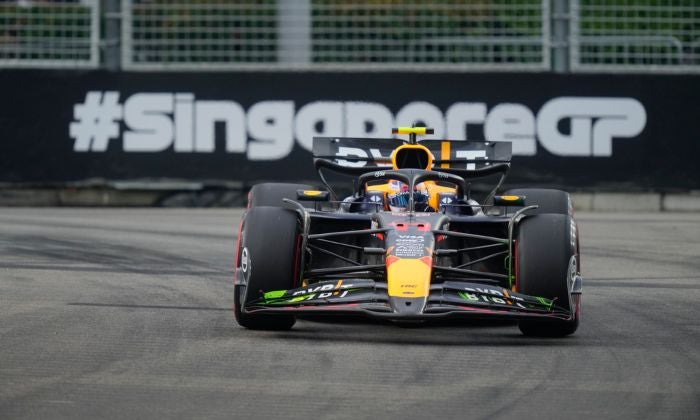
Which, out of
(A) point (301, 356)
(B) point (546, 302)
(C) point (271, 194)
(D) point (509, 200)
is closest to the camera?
(A) point (301, 356)

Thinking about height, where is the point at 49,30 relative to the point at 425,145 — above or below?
above

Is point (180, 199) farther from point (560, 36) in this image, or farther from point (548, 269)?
point (548, 269)

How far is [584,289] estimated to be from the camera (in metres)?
10.0

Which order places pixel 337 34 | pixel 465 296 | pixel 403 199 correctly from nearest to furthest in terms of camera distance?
pixel 465 296
pixel 403 199
pixel 337 34

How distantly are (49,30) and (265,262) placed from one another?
1023 cm

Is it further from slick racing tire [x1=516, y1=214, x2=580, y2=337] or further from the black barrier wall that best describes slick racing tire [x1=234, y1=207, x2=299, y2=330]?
the black barrier wall

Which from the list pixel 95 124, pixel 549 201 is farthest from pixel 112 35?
pixel 549 201

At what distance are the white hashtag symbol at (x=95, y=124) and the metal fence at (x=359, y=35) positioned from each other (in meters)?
0.58

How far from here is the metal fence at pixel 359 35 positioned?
55.4 feet

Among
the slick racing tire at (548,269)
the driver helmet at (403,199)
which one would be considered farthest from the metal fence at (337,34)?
the slick racing tire at (548,269)

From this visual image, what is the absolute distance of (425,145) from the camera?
10.0 metres

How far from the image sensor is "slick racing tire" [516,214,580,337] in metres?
7.64

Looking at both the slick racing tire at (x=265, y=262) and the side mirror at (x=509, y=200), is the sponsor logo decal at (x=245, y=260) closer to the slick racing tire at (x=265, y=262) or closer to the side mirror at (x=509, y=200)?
the slick racing tire at (x=265, y=262)

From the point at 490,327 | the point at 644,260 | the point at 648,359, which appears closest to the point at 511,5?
the point at 644,260
